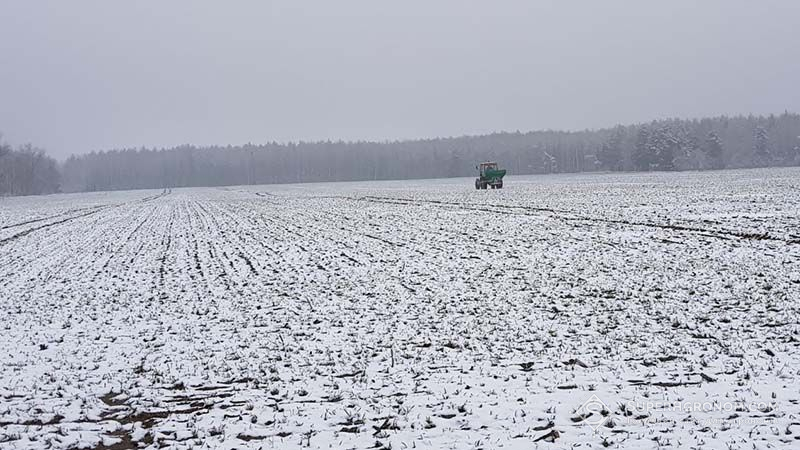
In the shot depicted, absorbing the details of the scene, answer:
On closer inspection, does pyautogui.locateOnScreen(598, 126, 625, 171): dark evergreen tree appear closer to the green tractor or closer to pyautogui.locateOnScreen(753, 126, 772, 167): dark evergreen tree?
pyautogui.locateOnScreen(753, 126, 772, 167): dark evergreen tree

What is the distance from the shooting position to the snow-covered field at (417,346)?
22.4 feet

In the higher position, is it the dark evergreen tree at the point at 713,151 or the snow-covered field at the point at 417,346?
the dark evergreen tree at the point at 713,151

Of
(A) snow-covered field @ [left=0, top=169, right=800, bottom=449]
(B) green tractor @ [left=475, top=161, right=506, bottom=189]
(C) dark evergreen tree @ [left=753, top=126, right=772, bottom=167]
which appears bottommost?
(A) snow-covered field @ [left=0, top=169, right=800, bottom=449]

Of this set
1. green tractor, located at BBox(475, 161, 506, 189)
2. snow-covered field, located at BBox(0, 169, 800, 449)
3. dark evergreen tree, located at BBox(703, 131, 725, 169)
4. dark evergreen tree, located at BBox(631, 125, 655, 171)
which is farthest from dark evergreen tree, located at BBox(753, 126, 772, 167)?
snow-covered field, located at BBox(0, 169, 800, 449)

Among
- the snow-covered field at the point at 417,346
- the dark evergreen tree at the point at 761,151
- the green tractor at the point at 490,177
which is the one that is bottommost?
the snow-covered field at the point at 417,346

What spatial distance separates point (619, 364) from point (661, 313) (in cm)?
305

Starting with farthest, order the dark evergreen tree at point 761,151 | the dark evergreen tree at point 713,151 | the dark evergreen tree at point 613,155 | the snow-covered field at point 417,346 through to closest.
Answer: the dark evergreen tree at point 613,155
the dark evergreen tree at point 761,151
the dark evergreen tree at point 713,151
the snow-covered field at point 417,346

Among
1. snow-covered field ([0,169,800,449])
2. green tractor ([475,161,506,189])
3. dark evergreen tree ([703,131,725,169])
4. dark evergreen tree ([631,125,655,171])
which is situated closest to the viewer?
snow-covered field ([0,169,800,449])

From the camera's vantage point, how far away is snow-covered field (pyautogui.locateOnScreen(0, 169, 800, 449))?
22.4 feet

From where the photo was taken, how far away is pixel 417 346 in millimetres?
10109

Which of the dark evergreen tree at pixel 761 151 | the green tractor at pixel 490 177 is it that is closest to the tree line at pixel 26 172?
the green tractor at pixel 490 177

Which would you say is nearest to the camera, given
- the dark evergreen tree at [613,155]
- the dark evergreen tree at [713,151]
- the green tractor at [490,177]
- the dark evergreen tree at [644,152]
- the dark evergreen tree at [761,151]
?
the green tractor at [490,177]

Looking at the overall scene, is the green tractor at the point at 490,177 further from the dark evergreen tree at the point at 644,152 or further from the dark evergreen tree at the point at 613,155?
the dark evergreen tree at the point at 613,155

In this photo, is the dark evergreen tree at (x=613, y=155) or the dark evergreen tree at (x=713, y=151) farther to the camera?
the dark evergreen tree at (x=613, y=155)
